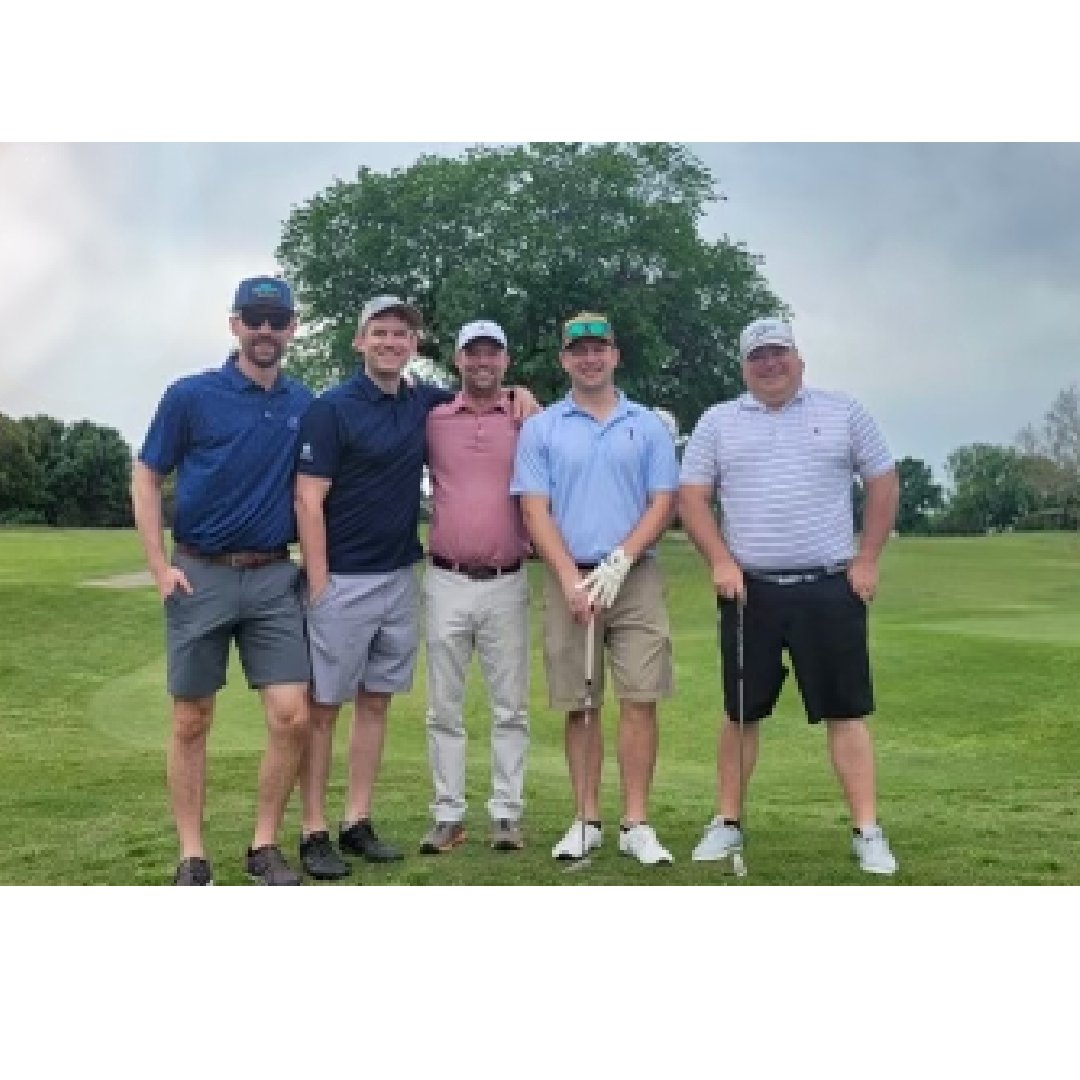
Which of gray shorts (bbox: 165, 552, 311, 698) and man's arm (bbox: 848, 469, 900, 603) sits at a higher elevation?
man's arm (bbox: 848, 469, 900, 603)

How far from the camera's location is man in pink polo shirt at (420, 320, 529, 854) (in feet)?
13.7

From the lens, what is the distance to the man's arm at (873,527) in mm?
4062

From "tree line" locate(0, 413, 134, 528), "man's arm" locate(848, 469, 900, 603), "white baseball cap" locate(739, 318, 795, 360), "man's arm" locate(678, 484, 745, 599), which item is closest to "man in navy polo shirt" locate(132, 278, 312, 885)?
"man's arm" locate(678, 484, 745, 599)

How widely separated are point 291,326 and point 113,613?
40.0 ft

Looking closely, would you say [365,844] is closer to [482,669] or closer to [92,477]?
[482,669]

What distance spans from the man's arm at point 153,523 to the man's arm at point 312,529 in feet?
1.18

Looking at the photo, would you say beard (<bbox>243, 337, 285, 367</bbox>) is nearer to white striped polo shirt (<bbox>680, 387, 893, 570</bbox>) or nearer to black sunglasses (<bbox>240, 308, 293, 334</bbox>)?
black sunglasses (<bbox>240, 308, 293, 334</bbox>)

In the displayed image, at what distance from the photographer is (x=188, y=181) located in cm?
1166

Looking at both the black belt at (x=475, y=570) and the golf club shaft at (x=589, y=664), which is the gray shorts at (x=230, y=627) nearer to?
the black belt at (x=475, y=570)

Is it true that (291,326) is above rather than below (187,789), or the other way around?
above

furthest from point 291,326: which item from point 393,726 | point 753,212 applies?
point 753,212

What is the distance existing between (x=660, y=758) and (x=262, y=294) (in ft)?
18.2

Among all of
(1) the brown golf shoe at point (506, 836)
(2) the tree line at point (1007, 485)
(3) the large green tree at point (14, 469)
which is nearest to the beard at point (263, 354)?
(1) the brown golf shoe at point (506, 836)

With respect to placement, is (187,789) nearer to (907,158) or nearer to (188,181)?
(188,181)
